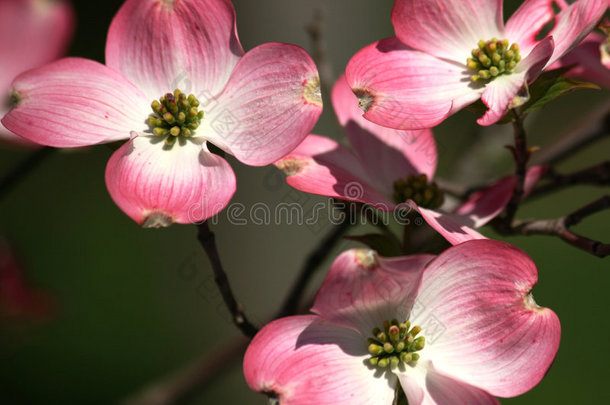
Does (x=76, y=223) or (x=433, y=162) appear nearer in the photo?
(x=433, y=162)

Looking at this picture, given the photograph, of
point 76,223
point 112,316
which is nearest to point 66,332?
point 112,316

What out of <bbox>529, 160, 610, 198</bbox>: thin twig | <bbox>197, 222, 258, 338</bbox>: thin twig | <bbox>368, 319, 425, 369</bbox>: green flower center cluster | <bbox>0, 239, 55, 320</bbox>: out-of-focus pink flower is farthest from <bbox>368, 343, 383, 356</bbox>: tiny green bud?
<bbox>0, 239, 55, 320</bbox>: out-of-focus pink flower

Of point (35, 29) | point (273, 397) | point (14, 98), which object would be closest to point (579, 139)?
point (273, 397)

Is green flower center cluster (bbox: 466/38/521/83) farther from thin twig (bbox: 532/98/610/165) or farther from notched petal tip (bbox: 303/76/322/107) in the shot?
thin twig (bbox: 532/98/610/165)

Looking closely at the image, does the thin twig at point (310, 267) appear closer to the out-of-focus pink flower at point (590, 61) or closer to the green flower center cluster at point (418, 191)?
the green flower center cluster at point (418, 191)

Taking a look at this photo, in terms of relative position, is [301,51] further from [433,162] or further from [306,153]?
[433,162]

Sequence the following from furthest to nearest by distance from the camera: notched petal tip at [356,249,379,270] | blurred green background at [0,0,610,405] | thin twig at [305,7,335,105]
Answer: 1. blurred green background at [0,0,610,405]
2. thin twig at [305,7,335,105]
3. notched petal tip at [356,249,379,270]

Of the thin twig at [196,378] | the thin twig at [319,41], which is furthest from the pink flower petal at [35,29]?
the thin twig at [196,378]

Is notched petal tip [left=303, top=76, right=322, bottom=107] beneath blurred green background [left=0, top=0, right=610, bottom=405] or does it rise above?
above
